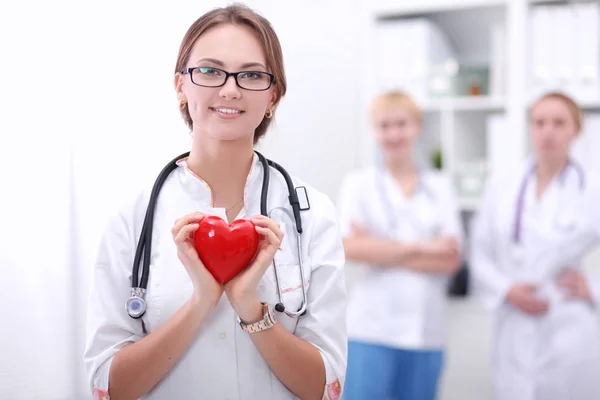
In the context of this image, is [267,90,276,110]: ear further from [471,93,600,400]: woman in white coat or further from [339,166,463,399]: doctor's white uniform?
[471,93,600,400]: woman in white coat

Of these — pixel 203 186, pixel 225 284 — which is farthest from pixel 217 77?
pixel 225 284

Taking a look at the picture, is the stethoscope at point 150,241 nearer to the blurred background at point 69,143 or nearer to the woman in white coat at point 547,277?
the blurred background at point 69,143

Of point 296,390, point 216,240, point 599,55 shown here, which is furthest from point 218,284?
point 599,55

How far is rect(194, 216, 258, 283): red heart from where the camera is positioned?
2.28ft

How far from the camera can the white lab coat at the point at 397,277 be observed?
1.89 meters

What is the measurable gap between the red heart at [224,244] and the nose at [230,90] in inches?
5.7

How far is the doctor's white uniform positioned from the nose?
1.18 meters

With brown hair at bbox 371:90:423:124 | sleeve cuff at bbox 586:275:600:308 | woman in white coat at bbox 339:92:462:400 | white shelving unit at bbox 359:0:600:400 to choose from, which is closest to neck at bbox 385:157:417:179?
woman in white coat at bbox 339:92:462:400

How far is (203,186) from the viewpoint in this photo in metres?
0.79

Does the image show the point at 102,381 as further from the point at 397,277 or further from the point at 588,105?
the point at 588,105

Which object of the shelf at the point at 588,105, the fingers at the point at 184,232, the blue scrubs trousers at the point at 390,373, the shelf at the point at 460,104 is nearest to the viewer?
the fingers at the point at 184,232

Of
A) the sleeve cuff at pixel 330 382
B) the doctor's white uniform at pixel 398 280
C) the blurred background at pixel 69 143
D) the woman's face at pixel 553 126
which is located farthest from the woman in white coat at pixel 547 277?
the sleeve cuff at pixel 330 382

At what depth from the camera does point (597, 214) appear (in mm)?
1872

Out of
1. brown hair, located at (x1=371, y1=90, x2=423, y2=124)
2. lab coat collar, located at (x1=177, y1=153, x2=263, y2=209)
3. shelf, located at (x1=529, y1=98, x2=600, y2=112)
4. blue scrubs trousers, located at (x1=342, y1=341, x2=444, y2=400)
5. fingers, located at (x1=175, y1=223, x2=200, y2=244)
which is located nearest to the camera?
fingers, located at (x1=175, y1=223, x2=200, y2=244)
